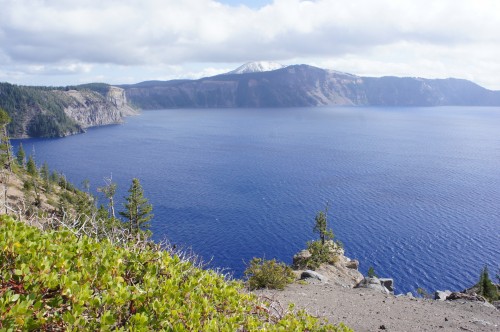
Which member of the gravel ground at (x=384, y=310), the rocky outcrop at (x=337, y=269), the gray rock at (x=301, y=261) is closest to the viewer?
the gravel ground at (x=384, y=310)

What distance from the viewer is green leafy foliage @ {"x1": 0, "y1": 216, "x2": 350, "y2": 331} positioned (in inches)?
234

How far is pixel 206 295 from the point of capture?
8.97 meters

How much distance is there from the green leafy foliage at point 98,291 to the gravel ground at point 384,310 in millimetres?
13531

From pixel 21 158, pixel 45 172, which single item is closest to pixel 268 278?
pixel 45 172

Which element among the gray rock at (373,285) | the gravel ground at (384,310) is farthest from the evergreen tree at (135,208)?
the gray rock at (373,285)

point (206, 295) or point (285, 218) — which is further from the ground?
point (206, 295)

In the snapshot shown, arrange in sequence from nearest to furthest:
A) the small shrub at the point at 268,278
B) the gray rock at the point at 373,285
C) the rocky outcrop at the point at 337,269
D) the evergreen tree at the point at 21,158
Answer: the small shrub at the point at 268,278 < the gray rock at the point at 373,285 < the rocky outcrop at the point at 337,269 < the evergreen tree at the point at 21,158

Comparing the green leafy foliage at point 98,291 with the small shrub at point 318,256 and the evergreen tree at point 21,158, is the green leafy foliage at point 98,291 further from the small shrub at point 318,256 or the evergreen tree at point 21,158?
the evergreen tree at point 21,158

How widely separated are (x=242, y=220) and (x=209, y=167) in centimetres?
5532

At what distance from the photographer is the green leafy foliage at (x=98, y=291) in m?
5.95

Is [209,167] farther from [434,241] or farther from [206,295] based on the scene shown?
[206,295]

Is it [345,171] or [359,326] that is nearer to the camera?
[359,326]

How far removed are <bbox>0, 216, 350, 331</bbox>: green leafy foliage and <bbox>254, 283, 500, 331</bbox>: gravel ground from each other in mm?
13531

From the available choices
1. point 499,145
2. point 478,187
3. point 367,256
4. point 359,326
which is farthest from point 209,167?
point 499,145
